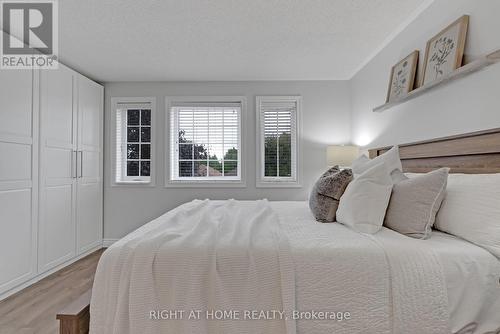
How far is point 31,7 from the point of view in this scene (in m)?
2.19

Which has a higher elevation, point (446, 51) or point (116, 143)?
point (446, 51)

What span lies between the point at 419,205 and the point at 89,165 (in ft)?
12.4

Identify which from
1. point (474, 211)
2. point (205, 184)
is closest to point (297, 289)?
point (474, 211)

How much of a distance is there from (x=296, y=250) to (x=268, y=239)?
17cm

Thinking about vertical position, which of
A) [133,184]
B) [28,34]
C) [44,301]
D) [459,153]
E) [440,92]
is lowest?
[44,301]

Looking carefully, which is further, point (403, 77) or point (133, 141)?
point (133, 141)

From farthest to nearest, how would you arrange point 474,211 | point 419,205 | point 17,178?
point 17,178
point 419,205
point 474,211

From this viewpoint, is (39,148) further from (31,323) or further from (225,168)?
(225,168)

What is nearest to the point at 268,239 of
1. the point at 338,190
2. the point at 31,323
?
the point at 338,190

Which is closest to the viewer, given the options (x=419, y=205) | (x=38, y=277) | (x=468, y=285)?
(x=468, y=285)

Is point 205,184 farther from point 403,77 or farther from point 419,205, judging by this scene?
point 419,205

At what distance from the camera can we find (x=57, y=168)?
3006mm

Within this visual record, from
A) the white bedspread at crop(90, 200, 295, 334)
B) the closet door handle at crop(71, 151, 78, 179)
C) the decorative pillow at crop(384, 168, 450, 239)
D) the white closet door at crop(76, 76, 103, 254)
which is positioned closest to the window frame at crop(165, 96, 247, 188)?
the white closet door at crop(76, 76, 103, 254)

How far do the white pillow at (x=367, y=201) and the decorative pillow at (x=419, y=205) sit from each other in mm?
77
